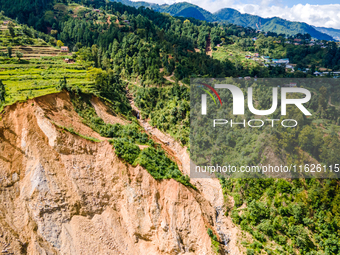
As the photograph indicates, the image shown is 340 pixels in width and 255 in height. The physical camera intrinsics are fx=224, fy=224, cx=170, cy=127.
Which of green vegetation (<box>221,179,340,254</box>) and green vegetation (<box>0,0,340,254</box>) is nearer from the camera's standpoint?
green vegetation (<box>221,179,340,254</box>)

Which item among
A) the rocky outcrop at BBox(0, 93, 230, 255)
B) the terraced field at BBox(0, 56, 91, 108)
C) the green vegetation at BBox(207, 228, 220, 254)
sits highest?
the terraced field at BBox(0, 56, 91, 108)

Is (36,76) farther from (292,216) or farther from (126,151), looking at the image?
(292,216)

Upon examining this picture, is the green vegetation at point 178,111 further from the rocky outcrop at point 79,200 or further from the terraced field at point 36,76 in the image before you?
the rocky outcrop at point 79,200

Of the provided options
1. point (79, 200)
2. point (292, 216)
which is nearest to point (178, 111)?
point (79, 200)

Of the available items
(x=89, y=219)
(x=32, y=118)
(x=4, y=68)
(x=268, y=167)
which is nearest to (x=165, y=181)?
(x=89, y=219)

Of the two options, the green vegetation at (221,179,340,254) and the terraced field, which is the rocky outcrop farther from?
the green vegetation at (221,179,340,254)

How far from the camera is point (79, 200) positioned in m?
26.1

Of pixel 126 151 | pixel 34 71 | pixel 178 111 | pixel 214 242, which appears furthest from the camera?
pixel 178 111

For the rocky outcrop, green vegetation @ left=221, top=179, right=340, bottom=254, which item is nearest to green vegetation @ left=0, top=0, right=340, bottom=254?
green vegetation @ left=221, top=179, right=340, bottom=254

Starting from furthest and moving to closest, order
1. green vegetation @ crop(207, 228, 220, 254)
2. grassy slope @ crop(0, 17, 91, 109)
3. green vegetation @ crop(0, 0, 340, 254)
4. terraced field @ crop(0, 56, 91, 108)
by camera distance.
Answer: grassy slope @ crop(0, 17, 91, 109)
terraced field @ crop(0, 56, 91, 108)
green vegetation @ crop(0, 0, 340, 254)
green vegetation @ crop(207, 228, 220, 254)

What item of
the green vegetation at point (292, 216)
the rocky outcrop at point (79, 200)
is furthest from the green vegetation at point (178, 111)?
the rocky outcrop at point (79, 200)

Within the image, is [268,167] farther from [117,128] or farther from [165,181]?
[117,128]

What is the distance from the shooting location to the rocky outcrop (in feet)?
80.1

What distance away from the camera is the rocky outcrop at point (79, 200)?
24.4m
